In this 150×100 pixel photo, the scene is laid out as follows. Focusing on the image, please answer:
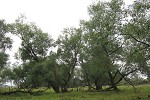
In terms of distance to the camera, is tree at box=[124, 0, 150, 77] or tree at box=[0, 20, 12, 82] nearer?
tree at box=[124, 0, 150, 77]

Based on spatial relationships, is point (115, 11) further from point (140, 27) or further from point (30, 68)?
point (30, 68)

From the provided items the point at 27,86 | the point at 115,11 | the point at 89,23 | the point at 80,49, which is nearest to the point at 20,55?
the point at 27,86

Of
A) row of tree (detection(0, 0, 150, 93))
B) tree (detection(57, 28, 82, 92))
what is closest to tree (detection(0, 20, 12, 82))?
row of tree (detection(0, 0, 150, 93))

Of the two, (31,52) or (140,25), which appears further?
(31,52)

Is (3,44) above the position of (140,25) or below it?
above

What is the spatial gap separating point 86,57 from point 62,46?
6824 millimetres

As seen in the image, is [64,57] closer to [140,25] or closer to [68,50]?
[68,50]

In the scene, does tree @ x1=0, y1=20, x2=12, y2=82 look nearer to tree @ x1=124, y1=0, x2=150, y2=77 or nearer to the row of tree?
the row of tree

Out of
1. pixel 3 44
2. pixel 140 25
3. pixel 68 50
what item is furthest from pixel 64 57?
pixel 140 25

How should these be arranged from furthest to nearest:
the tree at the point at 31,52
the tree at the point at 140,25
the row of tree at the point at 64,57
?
1. the tree at the point at 31,52
2. the row of tree at the point at 64,57
3. the tree at the point at 140,25

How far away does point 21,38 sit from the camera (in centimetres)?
6153

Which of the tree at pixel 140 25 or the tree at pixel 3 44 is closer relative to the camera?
the tree at pixel 140 25

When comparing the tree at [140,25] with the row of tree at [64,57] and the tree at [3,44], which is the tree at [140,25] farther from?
the tree at [3,44]

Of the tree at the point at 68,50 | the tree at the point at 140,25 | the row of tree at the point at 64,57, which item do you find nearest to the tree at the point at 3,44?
the row of tree at the point at 64,57
